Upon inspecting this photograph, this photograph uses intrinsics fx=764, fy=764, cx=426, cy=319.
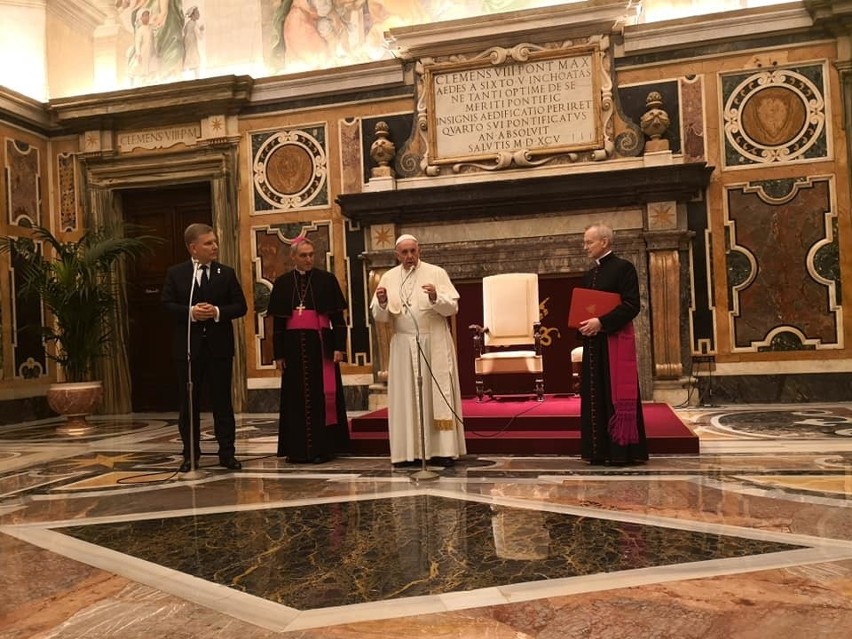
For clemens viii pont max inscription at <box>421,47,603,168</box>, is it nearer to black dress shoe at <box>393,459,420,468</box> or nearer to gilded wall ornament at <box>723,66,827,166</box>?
gilded wall ornament at <box>723,66,827,166</box>

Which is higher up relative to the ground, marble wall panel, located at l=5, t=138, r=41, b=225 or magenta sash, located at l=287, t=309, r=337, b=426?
marble wall panel, located at l=5, t=138, r=41, b=225

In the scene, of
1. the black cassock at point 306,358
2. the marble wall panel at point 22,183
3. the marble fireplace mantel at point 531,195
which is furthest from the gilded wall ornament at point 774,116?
the marble wall panel at point 22,183

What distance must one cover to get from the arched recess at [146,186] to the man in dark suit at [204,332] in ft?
12.9

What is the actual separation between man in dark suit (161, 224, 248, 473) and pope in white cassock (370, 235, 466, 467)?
988 millimetres

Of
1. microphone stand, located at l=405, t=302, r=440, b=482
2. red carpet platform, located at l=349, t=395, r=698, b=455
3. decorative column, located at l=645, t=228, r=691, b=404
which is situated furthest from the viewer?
decorative column, located at l=645, t=228, r=691, b=404

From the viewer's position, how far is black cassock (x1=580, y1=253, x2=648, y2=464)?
4.44 m

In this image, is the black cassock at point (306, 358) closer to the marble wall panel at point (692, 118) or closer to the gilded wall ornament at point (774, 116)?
the marble wall panel at point (692, 118)

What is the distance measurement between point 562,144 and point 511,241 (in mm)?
1144

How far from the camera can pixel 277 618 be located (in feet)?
7.09

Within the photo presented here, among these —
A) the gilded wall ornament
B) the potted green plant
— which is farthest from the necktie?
the gilded wall ornament

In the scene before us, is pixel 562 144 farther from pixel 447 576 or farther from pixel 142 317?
pixel 447 576

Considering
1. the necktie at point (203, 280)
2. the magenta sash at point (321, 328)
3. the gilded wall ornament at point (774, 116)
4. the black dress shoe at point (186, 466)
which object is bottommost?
the black dress shoe at point (186, 466)

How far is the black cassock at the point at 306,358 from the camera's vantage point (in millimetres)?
4973

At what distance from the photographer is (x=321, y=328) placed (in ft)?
16.5
